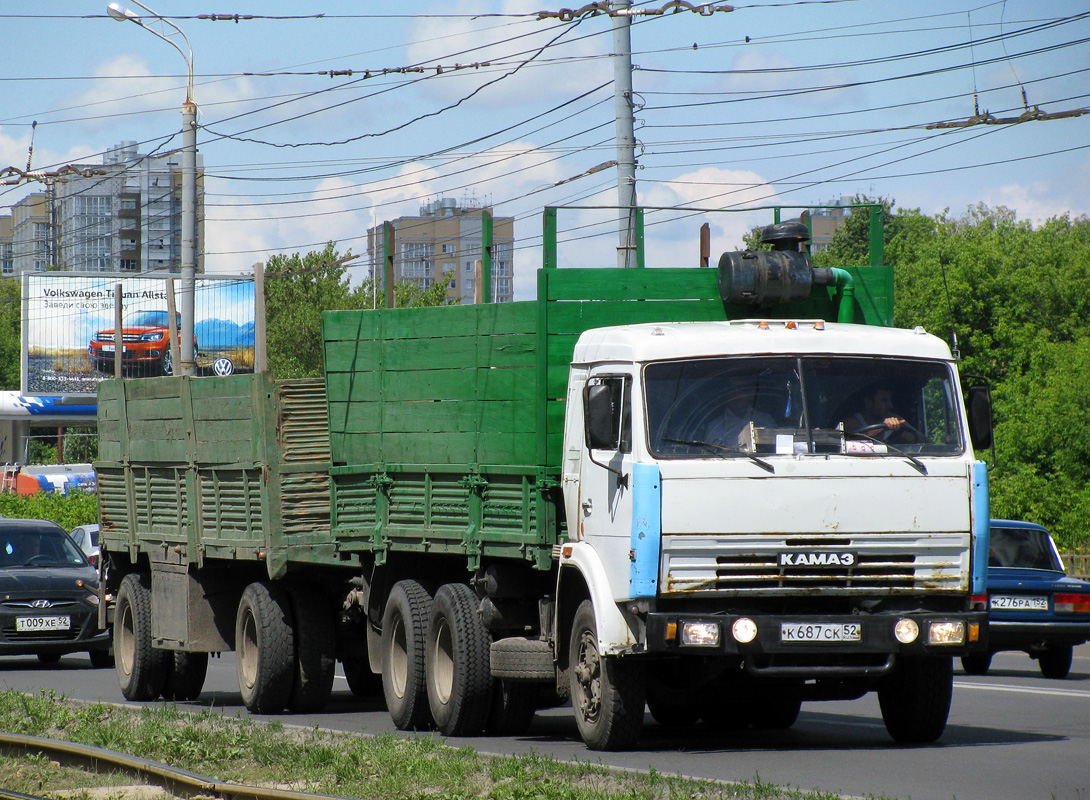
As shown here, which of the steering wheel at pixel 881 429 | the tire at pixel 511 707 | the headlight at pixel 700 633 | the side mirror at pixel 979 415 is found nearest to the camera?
the headlight at pixel 700 633

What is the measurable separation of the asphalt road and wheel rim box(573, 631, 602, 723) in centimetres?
26

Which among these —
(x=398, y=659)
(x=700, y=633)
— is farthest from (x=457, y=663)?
(x=700, y=633)

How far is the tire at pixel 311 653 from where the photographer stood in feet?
43.7

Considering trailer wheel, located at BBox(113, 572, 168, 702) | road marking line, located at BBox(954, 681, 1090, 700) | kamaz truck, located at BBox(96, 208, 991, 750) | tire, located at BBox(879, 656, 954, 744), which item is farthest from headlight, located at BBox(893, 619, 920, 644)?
trailer wheel, located at BBox(113, 572, 168, 702)

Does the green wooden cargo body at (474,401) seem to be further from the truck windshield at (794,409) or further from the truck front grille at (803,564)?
the truck front grille at (803,564)

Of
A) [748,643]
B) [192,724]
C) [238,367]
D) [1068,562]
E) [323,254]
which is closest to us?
[748,643]

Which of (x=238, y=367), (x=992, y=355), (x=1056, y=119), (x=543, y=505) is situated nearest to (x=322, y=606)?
(x=543, y=505)

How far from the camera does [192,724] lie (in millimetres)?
11039

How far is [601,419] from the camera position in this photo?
30.1 ft

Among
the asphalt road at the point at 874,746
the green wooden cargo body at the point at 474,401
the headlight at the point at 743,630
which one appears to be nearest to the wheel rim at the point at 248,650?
the asphalt road at the point at 874,746

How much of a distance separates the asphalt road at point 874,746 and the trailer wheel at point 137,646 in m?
0.25

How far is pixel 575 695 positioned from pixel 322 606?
4211mm

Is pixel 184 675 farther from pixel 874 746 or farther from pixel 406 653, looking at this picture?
pixel 874 746

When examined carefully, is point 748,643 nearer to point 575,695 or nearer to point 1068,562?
point 575,695
